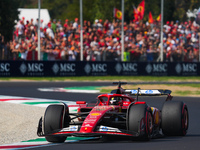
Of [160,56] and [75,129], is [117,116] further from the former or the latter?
[160,56]

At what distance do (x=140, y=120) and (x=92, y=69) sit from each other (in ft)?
83.4

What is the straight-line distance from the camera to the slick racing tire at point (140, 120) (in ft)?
29.0

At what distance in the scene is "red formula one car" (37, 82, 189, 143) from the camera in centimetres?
877

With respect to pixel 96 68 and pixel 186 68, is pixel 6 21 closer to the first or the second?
pixel 96 68

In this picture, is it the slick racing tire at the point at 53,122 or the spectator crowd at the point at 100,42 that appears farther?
the spectator crowd at the point at 100,42

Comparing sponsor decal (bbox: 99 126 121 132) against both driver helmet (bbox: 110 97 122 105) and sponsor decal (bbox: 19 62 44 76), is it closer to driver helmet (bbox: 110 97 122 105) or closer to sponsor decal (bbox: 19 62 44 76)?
driver helmet (bbox: 110 97 122 105)

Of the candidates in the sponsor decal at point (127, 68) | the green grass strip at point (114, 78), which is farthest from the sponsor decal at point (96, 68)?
the sponsor decal at point (127, 68)

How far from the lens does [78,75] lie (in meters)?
33.7

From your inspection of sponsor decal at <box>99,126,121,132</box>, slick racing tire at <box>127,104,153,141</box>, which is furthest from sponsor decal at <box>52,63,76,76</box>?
sponsor decal at <box>99,126,121,132</box>

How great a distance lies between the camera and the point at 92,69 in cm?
3422

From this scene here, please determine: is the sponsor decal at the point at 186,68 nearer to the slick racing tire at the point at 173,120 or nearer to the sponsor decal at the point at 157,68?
the sponsor decal at the point at 157,68

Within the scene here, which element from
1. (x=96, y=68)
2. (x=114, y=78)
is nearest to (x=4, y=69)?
(x=96, y=68)

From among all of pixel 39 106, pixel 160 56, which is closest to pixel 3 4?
pixel 160 56

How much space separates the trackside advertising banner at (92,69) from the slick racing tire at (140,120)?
22.6 metres
